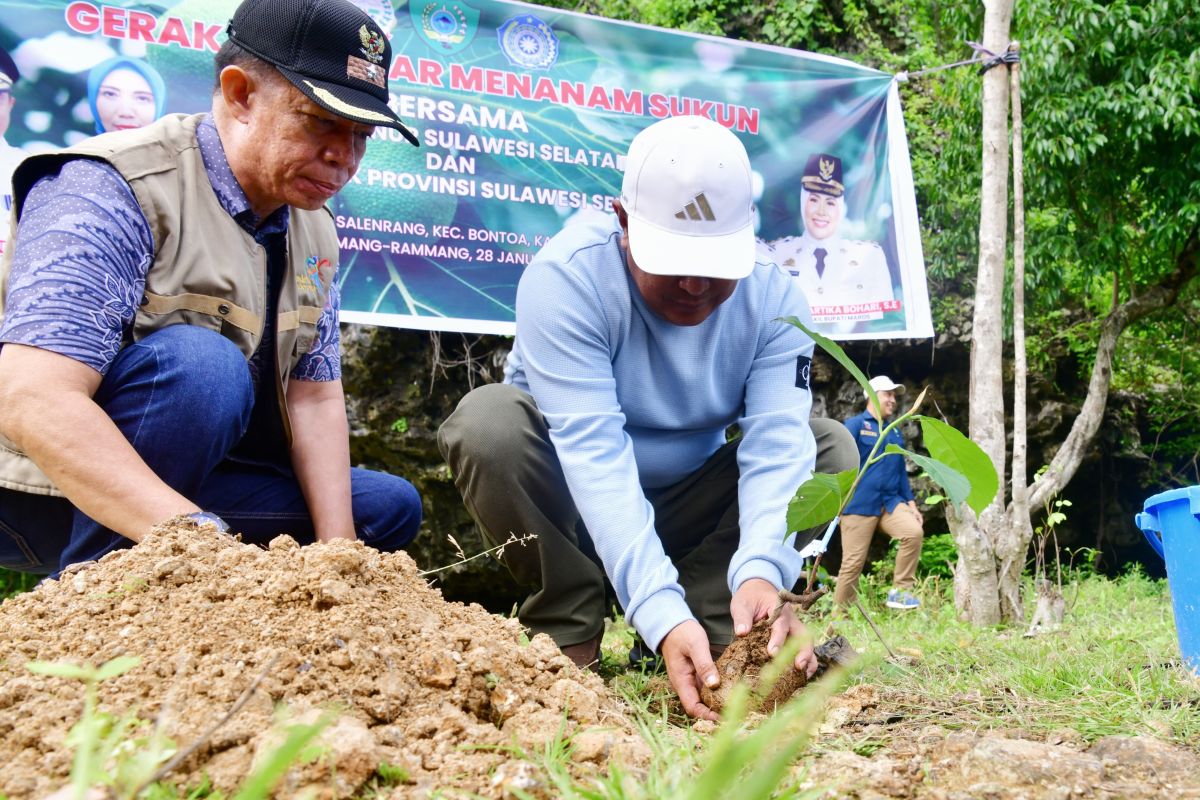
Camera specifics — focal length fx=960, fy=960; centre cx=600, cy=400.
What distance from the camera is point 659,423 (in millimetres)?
2193

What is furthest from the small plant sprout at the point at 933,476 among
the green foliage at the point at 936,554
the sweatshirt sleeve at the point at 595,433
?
the green foliage at the point at 936,554

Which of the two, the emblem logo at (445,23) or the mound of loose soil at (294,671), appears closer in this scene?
the mound of loose soil at (294,671)

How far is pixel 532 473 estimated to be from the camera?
6.82 feet

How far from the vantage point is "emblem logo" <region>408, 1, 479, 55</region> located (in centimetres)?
418

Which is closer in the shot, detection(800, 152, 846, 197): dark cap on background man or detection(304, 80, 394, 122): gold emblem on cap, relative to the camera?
detection(304, 80, 394, 122): gold emblem on cap

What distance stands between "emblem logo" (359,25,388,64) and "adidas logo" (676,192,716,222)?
0.67 m

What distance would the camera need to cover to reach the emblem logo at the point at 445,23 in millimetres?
4184

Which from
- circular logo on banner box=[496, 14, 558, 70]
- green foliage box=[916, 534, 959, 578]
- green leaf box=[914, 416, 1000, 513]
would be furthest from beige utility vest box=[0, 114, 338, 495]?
green foliage box=[916, 534, 959, 578]

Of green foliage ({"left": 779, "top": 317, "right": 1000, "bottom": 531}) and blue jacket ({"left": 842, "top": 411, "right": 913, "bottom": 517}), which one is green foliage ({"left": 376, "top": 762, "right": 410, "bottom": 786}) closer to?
green foliage ({"left": 779, "top": 317, "right": 1000, "bottom": 531})

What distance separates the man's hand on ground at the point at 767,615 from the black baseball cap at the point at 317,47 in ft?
3.62

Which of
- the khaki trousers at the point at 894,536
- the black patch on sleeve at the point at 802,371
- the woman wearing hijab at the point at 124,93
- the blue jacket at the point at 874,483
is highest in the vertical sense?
the woman wearing hijab at the point at 124,93

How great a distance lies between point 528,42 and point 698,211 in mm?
2832

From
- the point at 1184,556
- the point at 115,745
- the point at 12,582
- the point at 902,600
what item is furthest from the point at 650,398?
the point at 12,582

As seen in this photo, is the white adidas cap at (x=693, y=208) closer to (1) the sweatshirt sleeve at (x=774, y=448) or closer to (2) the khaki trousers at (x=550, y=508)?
(1) the sweatshirt sleeve at (x=774, y=448)
